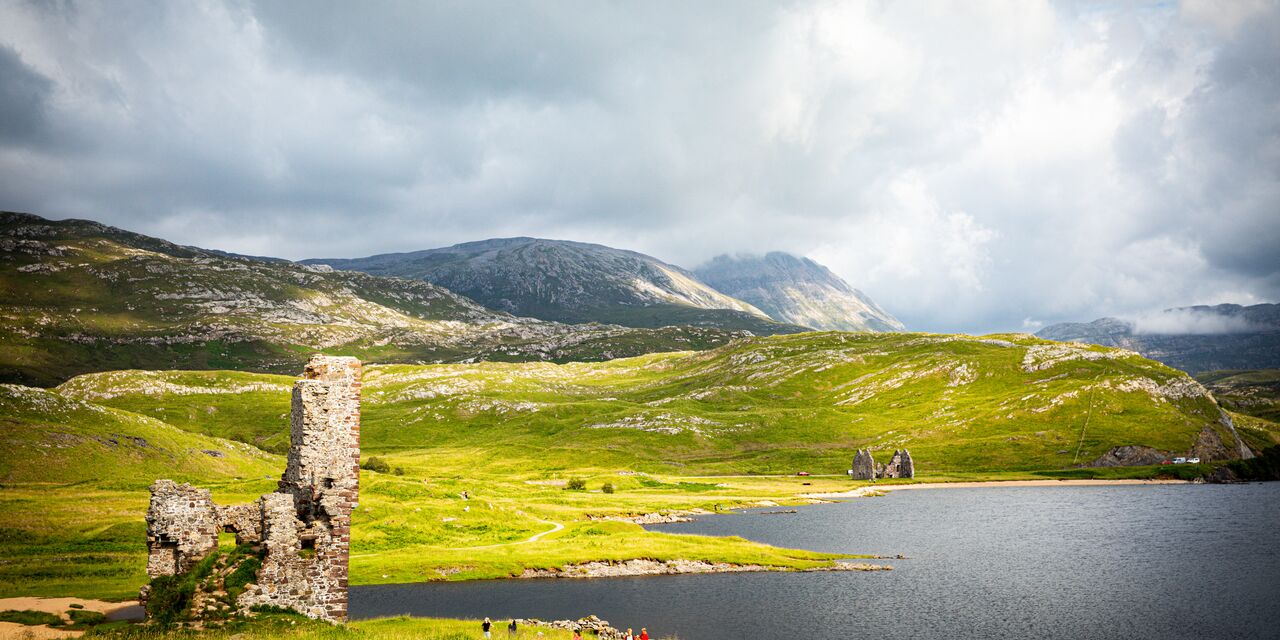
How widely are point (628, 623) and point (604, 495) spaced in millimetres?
85087

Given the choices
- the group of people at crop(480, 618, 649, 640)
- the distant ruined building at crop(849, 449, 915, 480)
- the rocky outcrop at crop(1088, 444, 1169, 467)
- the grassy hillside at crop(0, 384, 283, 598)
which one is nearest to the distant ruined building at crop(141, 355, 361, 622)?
the group of people at crop(480, 618, 649, 640)

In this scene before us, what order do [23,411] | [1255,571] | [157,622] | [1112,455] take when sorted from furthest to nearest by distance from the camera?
[1112,455] → [23,411] → [1255,571] → [157,622]

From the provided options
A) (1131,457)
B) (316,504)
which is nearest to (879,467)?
(1131,457)

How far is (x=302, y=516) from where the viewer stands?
3444cm

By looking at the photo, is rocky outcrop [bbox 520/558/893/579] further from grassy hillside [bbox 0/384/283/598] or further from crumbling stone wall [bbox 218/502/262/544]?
crumbling stone wall [bbox 218/502/262/544]

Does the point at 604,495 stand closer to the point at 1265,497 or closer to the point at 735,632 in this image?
the point at 735,632

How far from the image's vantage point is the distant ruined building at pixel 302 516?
33.1 metres

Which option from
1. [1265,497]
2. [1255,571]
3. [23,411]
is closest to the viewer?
[1255,571]

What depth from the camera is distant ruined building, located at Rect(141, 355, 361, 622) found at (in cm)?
3312

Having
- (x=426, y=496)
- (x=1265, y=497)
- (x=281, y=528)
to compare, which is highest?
(x=281, y=528)

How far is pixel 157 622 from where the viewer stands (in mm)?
32062

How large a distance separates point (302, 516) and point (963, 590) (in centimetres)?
6252

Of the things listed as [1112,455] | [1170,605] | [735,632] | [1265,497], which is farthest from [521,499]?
[1112,455]

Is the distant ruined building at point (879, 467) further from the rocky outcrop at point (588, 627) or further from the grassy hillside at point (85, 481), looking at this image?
the rocky outcrop at point (588, 627)
